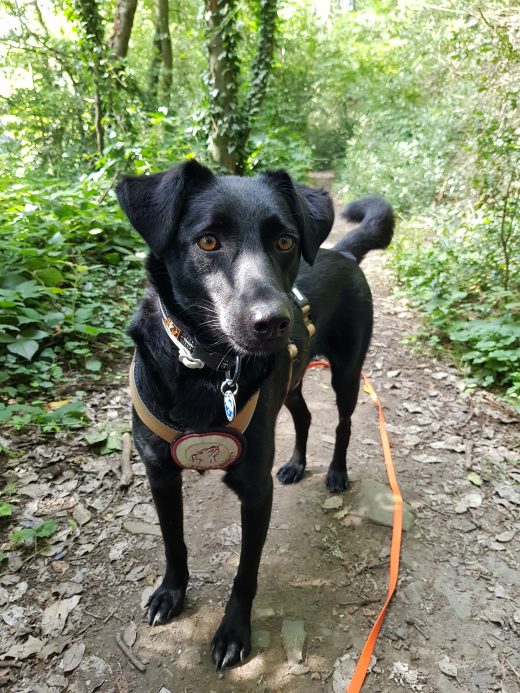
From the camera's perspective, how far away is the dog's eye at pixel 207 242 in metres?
1.77

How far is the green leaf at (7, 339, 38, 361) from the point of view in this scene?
338cm

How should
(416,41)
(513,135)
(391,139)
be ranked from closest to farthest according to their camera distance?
1. (513,135)
2. (416,41)
3. (391,139)

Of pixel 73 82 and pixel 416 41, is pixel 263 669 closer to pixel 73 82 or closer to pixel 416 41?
pixel 73 82

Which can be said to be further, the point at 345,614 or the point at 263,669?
the point at 345,614

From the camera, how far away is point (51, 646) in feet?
6.64

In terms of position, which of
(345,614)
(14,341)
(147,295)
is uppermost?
(147,295)

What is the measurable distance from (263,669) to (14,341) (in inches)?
108

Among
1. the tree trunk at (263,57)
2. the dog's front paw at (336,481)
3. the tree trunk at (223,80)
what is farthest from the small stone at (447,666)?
the tree trunk at (263,57)

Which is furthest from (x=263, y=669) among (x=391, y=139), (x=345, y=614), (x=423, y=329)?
(x=391, y=139)

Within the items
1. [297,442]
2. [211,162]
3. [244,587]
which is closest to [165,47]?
[211,162]

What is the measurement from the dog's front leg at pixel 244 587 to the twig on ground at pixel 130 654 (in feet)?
1.02

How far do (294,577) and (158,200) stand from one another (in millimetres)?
2003

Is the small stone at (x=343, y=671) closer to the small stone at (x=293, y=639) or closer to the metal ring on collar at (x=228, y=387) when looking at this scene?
the small stone at (x=293, y=639)

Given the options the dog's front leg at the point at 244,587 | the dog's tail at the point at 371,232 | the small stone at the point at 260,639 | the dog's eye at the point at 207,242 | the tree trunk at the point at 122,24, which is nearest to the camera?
the dog's eye at the point at 207,242
